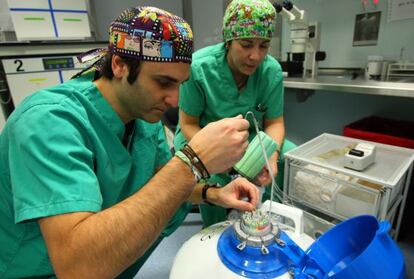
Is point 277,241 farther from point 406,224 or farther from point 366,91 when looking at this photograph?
point 406,224

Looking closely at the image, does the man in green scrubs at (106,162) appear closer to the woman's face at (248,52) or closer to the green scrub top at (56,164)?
the green scrub top at (56,164)

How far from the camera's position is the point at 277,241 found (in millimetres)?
597

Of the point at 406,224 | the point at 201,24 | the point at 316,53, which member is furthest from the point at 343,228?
the point at 201,24

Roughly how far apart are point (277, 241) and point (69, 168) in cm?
45

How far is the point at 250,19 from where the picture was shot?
3.33ft

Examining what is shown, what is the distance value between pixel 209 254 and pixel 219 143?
0.26 metres

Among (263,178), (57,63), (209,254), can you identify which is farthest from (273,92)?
(57,63)

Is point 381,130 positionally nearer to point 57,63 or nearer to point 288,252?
point 288,252

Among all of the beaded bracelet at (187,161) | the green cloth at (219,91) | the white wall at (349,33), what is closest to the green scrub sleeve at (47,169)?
the beaded bracelet at (187,161)

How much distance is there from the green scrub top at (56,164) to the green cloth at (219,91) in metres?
0.44

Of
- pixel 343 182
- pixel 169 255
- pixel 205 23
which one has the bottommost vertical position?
pixel 169 255

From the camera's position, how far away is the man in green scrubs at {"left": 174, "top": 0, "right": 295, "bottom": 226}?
41.2 inches

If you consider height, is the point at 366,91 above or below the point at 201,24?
below

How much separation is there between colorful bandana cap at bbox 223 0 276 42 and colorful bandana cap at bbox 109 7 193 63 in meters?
0.49
